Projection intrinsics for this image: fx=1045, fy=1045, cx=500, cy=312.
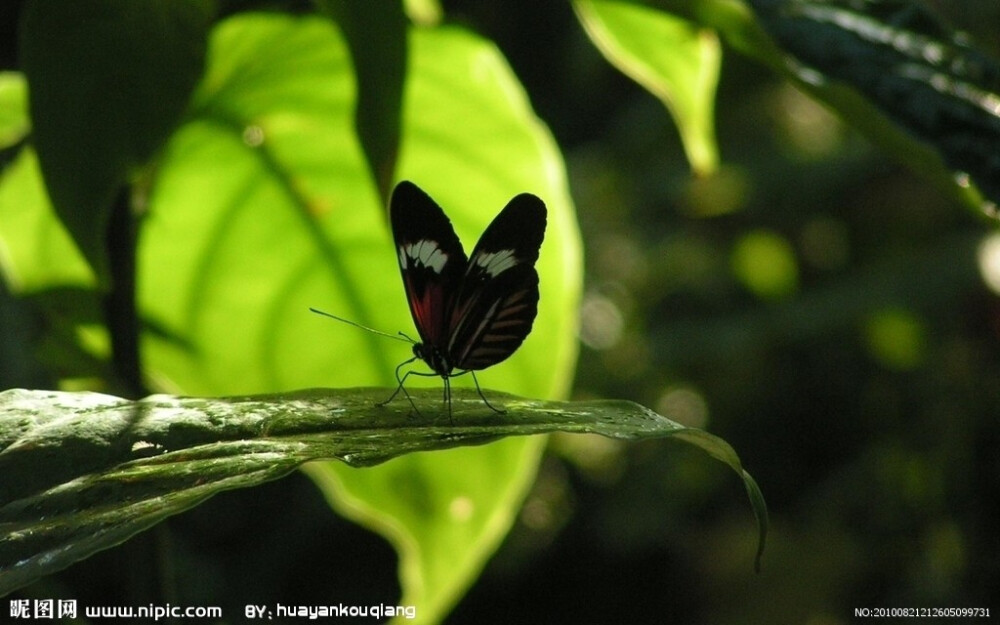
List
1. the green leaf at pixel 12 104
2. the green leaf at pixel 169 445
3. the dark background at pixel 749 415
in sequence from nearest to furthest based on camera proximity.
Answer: the green leaf at pixel 169 445 < the green leaf at pixel 12 104 < the dark background at pixel 749 415

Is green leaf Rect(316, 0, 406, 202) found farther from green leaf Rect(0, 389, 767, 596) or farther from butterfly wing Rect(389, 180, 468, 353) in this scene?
green leaf Rect(0, 389, 767, 596)

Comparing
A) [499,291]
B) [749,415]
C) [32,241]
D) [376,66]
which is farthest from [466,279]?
[749,415]

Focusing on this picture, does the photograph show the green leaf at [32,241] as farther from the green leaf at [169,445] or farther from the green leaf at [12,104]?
the green leaf at [169,445]

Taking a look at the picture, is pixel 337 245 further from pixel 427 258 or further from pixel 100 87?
pixel 100 87

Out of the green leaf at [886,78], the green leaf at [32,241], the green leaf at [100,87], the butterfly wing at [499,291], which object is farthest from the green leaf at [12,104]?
the green leaf at [886,78]

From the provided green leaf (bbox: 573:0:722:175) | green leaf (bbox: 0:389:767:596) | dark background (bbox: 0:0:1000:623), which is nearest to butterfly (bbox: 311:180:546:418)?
green leaf (bbox: 0:389:767:596)

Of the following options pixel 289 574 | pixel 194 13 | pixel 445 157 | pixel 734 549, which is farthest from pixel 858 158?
pixel 194 13
